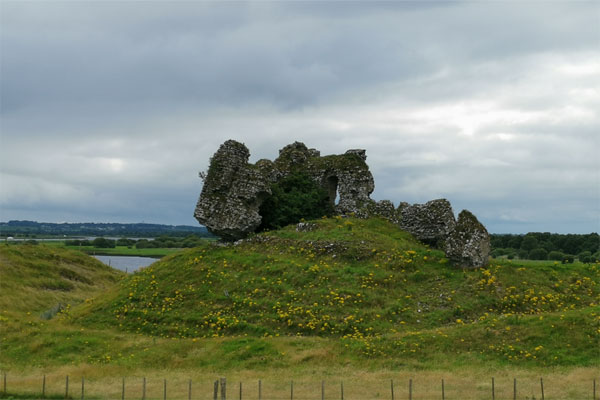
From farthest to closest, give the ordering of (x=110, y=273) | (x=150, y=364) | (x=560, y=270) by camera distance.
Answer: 1. (x=110, y=273)
2. (x=560, y=270)
3. (x=150, y=364)

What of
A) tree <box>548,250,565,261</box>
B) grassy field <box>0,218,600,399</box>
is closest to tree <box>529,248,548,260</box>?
tree <box>548,250,565,261</box>

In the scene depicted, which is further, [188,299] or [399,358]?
[188,299]

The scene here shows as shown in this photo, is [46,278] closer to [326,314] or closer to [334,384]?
[326,314]

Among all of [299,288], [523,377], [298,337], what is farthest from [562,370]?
[299,288]

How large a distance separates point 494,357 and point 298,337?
376 inches

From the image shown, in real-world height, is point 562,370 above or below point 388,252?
below

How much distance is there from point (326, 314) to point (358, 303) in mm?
1976

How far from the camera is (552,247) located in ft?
192

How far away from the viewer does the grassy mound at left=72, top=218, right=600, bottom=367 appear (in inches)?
1089

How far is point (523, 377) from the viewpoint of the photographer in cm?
2422

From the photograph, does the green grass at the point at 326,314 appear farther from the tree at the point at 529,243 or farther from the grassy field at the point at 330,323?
the tree at the point at 529,243

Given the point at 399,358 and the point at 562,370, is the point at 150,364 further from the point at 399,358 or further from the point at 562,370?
the point at 562,370

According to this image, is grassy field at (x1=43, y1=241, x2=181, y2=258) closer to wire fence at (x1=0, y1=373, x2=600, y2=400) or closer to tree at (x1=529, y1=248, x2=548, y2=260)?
tree at (x1=529, y1=248, x2=548, y2=260)

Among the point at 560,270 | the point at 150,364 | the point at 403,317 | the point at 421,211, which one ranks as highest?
the point at 421,211
